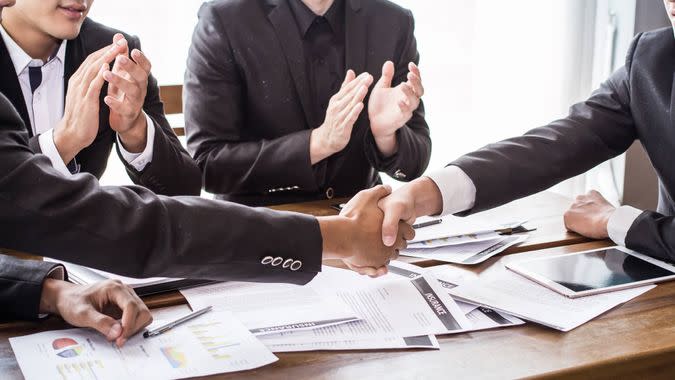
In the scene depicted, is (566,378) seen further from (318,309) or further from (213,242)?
(213,242)

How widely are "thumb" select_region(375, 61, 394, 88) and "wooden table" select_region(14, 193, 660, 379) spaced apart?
105 cm

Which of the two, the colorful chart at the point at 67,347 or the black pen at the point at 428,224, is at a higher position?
the colorful chart at the point at 67,347

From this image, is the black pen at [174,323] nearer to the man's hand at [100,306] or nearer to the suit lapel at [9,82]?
the man's hand at [100,306]

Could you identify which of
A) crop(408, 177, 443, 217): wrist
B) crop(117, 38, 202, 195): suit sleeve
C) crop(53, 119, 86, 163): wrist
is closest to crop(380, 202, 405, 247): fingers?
crop(408, 177, 443, 217): wrist

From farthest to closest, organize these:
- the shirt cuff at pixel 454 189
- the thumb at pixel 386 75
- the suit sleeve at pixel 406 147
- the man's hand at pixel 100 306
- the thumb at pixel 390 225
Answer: the suit sleeve at pixel 406 147
the thumb at pixel 386 75
the shirt cuff at pixel 454 189
the thumb at pixel 390 225
the man's hand at pixel 100 306

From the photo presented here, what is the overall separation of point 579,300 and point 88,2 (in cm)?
148

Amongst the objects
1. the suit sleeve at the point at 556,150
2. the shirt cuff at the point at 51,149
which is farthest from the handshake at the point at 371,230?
the shirt cuff at the point at 51,149

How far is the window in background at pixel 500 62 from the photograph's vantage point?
3865 mm

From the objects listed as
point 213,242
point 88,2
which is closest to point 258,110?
point 88,2

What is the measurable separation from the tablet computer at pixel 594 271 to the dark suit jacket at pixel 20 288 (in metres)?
0.86

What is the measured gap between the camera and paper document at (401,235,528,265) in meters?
1.55

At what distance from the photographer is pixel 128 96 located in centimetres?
196

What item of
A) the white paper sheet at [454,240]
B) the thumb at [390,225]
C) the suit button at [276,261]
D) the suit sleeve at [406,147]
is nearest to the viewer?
the suit button at [276,261]

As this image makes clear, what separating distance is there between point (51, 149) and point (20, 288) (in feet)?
2.31
